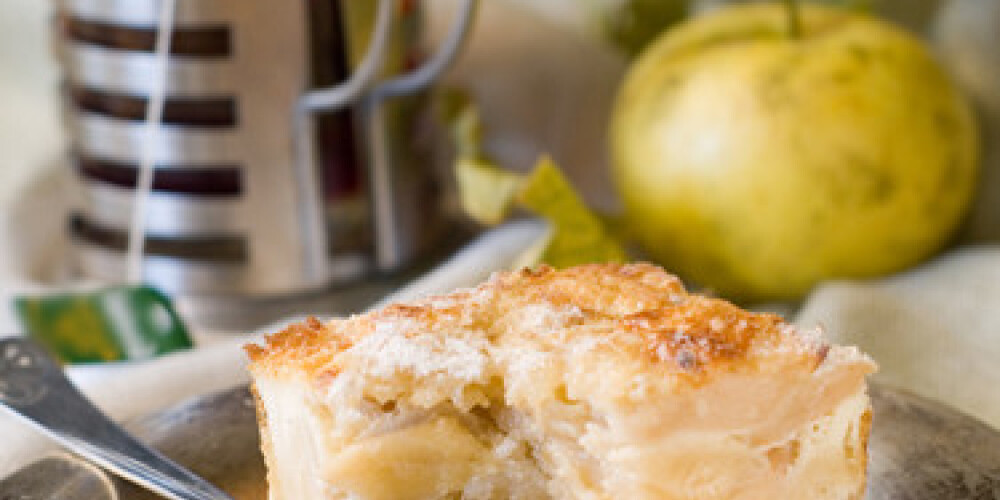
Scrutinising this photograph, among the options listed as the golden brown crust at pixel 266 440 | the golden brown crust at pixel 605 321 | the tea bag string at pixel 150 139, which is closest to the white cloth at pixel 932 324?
the golden brown crust at pixel 605 321

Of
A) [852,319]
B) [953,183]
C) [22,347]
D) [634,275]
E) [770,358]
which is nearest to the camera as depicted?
[770,358]

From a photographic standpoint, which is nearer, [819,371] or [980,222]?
[819,371]

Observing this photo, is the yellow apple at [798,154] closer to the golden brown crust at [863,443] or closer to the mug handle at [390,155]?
the mug handle at [390,155]

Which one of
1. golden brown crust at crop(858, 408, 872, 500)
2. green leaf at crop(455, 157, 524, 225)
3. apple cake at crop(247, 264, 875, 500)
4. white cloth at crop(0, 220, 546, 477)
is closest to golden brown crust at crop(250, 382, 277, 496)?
apple cake at crop(247, 264, 875, 500)

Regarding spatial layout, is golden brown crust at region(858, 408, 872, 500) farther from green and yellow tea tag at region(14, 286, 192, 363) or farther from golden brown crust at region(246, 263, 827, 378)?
green and yellow tea tag at region(14, 286, 192, 363)

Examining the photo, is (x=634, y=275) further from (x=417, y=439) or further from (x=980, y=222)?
(x=980, y=222)

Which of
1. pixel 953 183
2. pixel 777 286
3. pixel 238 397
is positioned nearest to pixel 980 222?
pixel 953 183
